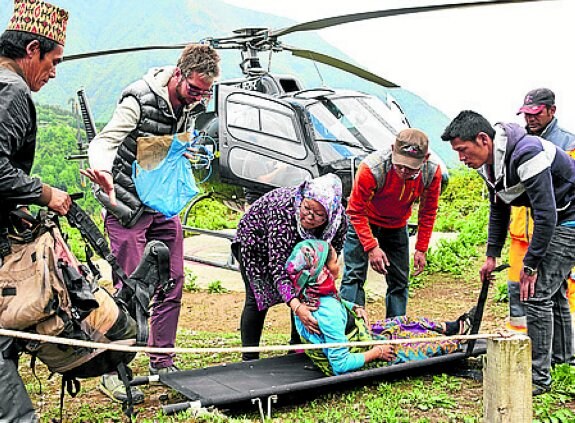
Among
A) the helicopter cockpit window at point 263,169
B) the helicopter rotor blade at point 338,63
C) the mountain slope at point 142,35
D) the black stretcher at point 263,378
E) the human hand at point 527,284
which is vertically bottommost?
the black stretcher at point 263,378

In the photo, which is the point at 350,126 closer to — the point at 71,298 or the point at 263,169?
the point at 263,169

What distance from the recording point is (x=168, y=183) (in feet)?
15.7

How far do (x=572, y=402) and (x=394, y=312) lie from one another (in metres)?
1.71

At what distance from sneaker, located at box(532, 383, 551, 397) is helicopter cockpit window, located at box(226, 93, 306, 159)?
471cm

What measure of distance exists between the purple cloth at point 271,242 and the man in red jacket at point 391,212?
613 mm

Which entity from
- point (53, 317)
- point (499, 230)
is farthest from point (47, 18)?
point (499, 230)

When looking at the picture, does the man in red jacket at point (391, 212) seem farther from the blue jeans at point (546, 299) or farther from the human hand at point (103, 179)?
the human hand at point (103, 179)

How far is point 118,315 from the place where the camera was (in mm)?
3613

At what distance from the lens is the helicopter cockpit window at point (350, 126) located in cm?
859

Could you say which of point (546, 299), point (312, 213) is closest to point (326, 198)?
point (312, 213)

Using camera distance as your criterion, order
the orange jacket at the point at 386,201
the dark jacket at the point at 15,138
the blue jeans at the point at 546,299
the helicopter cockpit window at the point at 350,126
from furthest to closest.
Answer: the helicopter cockpit window at the point at 350,126 < the orange jacket at the point at 386,201 < the blue jeans at the point at 546,299 < the dark jacket at the point at 15,138

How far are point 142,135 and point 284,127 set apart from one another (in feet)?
14.0

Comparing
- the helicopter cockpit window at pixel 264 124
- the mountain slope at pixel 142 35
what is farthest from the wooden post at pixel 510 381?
the mountain slope at pixel 142 35

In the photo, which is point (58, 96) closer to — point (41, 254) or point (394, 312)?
point (394, 312)
